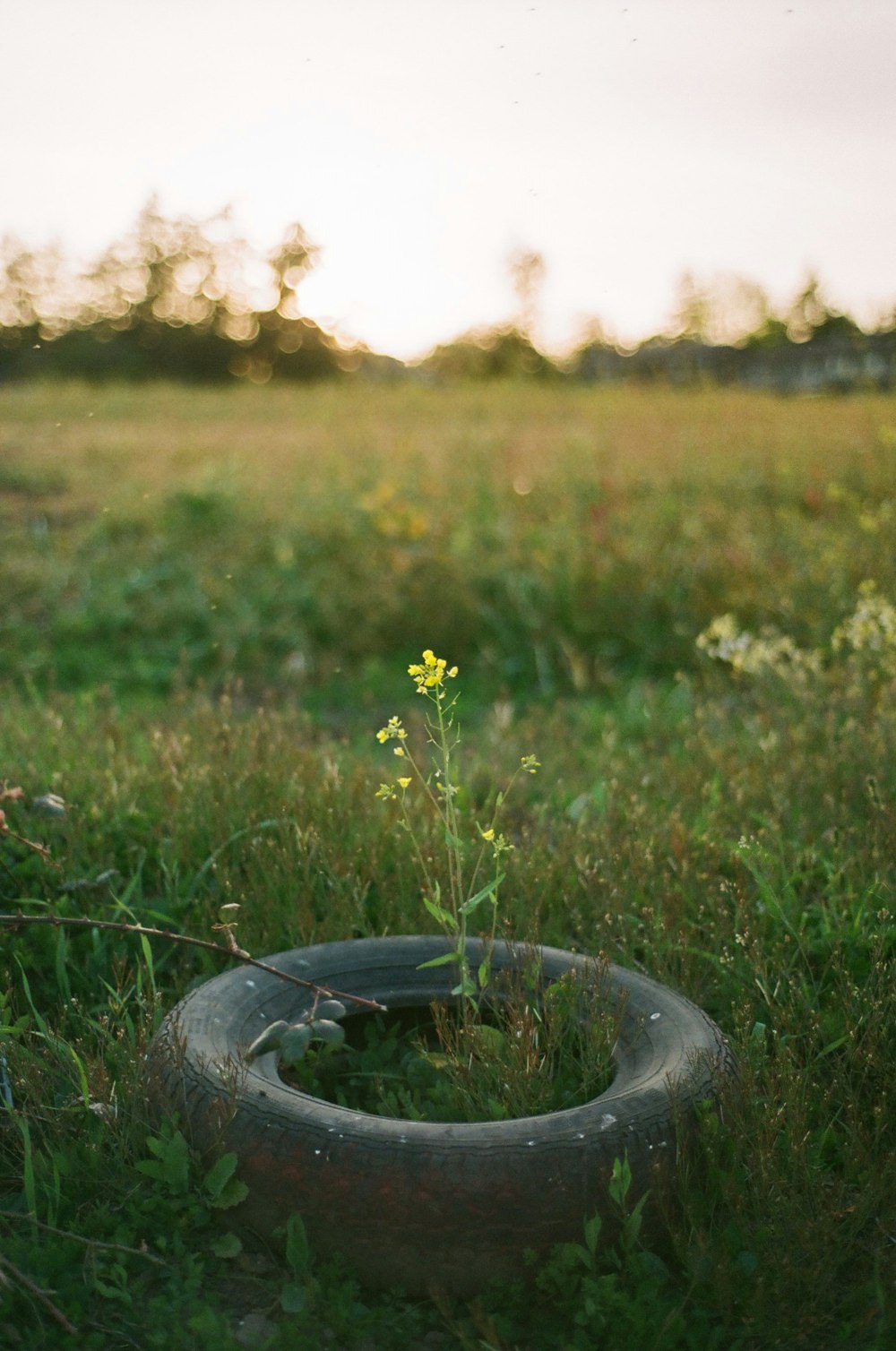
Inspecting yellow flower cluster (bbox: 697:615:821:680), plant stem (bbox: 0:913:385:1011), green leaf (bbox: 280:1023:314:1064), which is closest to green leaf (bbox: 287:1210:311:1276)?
green leaf (bbox: 280:1023:314:1064)

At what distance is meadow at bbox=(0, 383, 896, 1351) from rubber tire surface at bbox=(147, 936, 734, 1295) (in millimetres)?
58

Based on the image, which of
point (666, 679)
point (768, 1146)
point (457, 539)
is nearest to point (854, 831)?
point (768, 1146)

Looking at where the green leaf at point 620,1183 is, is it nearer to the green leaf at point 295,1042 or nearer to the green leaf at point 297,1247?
the green leaf at point 297,1247

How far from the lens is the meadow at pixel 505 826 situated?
198 cm

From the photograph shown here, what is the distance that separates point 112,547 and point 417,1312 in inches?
281

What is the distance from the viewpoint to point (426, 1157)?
1940 mm

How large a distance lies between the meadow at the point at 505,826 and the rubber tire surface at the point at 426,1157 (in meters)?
0.06

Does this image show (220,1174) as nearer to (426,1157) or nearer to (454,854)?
(426,1157)

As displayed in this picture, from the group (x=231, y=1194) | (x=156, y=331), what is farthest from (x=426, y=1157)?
(x=156, y=331)

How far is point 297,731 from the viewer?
417cm

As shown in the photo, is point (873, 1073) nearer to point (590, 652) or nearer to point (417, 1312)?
point (417, 1312)

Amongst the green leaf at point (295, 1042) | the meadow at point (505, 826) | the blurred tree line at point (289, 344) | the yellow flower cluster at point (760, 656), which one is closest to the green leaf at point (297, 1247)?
the meadow at point (505, 826)

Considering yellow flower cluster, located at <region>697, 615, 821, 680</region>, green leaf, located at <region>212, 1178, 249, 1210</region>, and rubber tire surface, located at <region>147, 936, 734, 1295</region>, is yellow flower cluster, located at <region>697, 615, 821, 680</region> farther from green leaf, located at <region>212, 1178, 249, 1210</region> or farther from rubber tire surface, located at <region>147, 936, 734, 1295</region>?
green leaf, located at <region>212, 1178, 249, 1210</region>

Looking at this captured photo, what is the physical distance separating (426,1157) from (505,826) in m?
1.88
